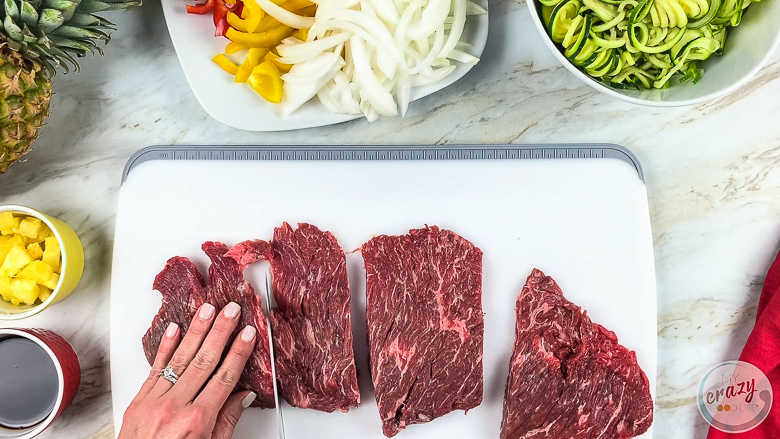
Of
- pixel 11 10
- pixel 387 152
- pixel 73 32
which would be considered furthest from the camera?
pixel 387 152

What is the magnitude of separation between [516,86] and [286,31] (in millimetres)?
777

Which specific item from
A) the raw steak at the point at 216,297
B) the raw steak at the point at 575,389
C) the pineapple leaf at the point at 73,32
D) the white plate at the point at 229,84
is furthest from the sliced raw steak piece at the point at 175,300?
the raw steak at the point at 575,389

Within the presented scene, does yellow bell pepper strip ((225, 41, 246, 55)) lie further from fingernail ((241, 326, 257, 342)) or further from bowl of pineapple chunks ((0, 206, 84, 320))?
fingernail ((241, 326, 257, 342))

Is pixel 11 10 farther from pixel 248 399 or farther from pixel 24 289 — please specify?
pixel 248 399

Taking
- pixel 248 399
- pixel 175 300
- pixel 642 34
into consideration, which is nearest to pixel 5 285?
pixel 175 300

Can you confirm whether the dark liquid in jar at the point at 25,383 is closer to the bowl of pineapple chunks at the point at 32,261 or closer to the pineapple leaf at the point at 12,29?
the bowl of pineapple chunks at the point at 32,261

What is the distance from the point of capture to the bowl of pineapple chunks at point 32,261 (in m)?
1.62

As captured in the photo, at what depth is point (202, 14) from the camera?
5.74 feet

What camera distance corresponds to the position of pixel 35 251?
65.3 inches

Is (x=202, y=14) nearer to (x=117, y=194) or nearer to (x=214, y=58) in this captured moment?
(x=214, y=58)

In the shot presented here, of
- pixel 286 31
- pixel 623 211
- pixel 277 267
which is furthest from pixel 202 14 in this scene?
pixel 623 211

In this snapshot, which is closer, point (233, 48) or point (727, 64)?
point (727, 64)
